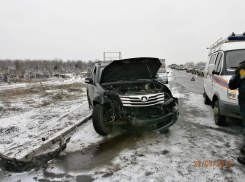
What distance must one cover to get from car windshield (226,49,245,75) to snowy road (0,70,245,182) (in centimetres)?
162

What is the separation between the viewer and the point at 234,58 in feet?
16.4

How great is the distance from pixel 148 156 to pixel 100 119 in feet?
4.34

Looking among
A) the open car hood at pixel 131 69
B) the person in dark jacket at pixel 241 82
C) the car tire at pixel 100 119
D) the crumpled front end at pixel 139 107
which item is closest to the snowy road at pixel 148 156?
the car tire at pixel 100 119

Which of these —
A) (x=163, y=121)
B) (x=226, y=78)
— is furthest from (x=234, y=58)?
(x=163, y=121)

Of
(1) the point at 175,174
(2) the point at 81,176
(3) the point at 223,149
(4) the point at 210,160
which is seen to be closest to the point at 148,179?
(1) the point at 175,174

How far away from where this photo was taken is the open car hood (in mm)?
4964

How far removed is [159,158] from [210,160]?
0.89m

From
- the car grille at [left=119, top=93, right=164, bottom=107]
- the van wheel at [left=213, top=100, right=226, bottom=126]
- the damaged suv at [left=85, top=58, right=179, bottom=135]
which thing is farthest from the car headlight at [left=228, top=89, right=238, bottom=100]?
the car grille at [left=119, top=93, right=164, bottom=107]

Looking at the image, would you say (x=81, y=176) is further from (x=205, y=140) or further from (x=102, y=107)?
Answer: (x=205, y=140)

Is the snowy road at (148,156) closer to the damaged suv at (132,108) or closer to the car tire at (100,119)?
the car tire at (100,119)

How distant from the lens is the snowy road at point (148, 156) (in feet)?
9.33

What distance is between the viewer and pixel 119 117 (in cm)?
411

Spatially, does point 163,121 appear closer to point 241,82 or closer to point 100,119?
point 100,119

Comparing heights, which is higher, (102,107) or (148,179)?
(102,107)
